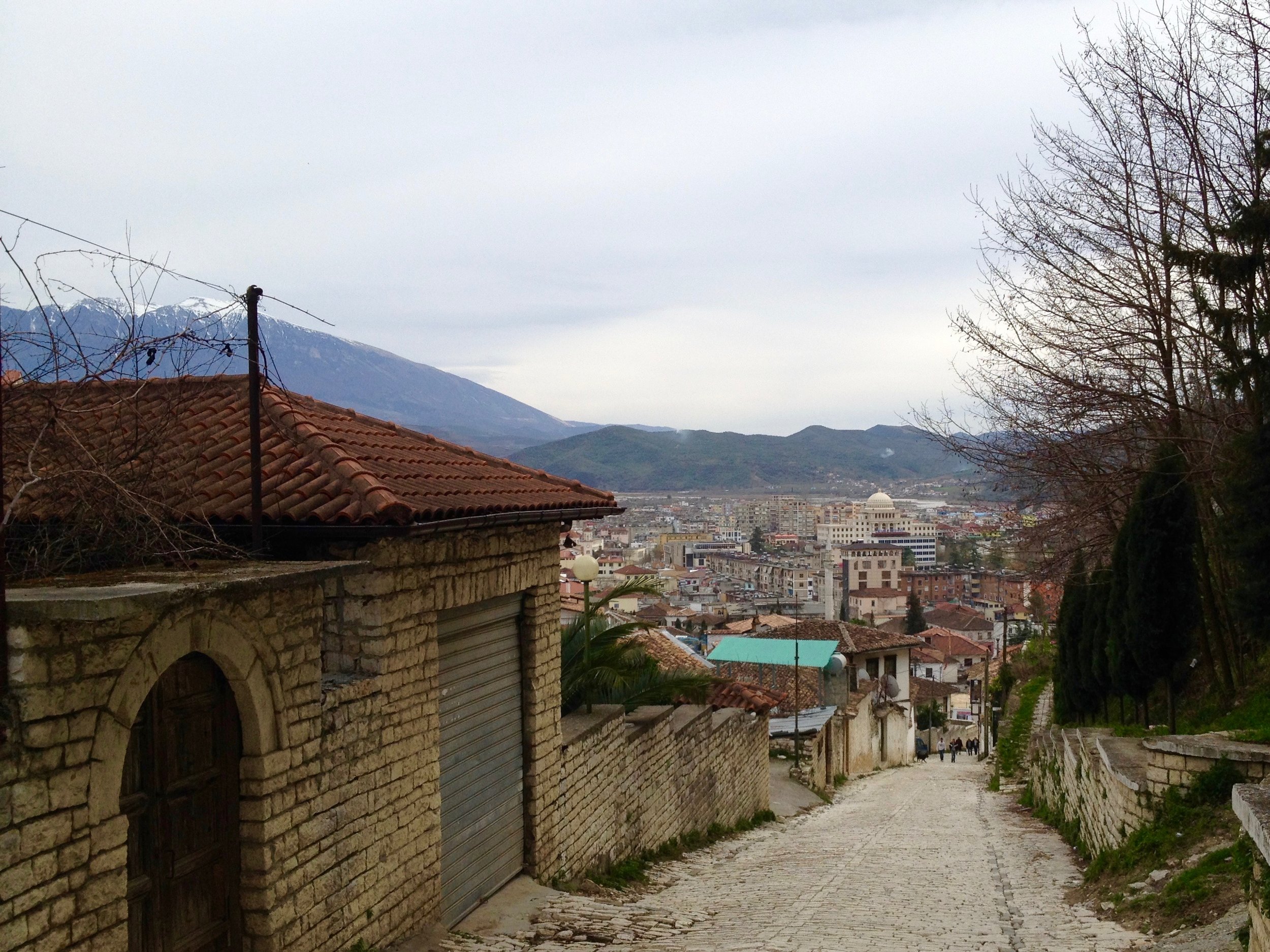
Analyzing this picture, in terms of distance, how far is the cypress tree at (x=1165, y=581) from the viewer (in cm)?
1355

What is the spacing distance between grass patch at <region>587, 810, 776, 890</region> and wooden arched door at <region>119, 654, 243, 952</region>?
567 cm

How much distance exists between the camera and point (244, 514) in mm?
6691

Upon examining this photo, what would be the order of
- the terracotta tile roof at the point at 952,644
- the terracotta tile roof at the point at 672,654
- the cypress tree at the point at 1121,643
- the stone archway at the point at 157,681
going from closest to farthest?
the stone archway at the point at 157,681, the cypress tree at the point at 1121,643, the terracotta tile roof at the point at 672,654, the terracotta tile roof at the point at 952,644

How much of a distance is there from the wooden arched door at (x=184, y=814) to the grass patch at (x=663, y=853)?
5667 millimetres

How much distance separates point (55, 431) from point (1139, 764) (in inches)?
417

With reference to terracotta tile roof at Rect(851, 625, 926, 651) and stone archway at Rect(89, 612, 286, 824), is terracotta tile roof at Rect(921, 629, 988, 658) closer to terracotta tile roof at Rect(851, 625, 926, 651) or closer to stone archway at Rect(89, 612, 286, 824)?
→ terracotta tile roof at Rect(851, 625, 926, 651)

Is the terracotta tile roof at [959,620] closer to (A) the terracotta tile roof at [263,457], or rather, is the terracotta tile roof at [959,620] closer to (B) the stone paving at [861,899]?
(B) the stone paving at [861,899]

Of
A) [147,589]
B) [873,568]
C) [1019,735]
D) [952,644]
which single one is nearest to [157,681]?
[147,589]

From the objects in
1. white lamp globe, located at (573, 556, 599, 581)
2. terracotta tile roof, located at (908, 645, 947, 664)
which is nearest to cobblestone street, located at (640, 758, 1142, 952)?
white lamp globe, located at (573, 556, 599, 581)

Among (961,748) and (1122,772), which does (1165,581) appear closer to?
(1122,772)

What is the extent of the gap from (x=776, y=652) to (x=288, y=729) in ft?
92.8

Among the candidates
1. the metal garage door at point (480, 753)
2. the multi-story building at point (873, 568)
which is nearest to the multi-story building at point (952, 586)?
the multi-story building at point (873, 568)

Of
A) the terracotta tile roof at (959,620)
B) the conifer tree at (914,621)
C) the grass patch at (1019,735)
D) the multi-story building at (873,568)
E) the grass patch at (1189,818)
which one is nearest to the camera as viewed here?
the grass patch at (1189,818)

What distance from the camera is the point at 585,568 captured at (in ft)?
36.9
